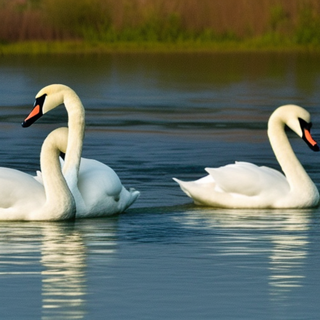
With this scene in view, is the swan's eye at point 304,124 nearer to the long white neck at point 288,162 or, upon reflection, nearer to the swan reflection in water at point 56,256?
the long white neck at point 288,162

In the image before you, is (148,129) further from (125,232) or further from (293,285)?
(293,285)

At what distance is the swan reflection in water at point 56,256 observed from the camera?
7.90 metres

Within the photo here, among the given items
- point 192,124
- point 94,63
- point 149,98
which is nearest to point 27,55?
point 94,63

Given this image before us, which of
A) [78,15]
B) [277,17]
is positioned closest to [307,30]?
[277,17]

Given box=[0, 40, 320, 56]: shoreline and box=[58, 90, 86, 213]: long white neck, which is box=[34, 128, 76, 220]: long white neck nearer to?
box=[58, 90, 86, 213]: long white neck

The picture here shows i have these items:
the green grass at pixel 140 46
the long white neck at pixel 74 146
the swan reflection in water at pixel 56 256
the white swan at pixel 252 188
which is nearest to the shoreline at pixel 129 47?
the green grass at pixel 140 46

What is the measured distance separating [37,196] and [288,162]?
8.16 feet

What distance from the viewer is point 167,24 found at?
5744 cm

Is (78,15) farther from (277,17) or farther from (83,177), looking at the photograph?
(83,177)

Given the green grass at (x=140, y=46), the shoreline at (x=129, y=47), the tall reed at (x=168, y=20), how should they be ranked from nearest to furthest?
the tall reed at (x=168, y=20), the green grass at (x=140, y=46), the shoreline at (x=129, y=47)

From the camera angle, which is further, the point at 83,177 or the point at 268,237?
the point at 83,177

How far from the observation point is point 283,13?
58688 millimetres

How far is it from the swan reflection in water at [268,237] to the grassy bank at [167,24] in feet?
146

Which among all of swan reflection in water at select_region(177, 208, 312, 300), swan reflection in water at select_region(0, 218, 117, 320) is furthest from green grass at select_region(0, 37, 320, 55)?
swan reflection in water at select_region(0, 218, 117, 320)
